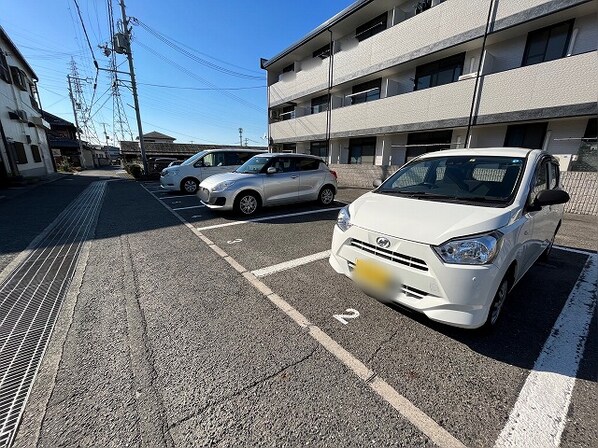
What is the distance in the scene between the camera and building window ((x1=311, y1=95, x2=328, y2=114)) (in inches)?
594

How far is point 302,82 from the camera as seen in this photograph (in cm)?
1559

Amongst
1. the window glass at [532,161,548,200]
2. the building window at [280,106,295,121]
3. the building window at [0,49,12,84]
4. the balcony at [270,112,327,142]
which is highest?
the building window at [0,49,12,84]

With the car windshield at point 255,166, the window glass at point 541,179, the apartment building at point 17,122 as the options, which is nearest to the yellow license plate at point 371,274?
the window glass at point 541,179

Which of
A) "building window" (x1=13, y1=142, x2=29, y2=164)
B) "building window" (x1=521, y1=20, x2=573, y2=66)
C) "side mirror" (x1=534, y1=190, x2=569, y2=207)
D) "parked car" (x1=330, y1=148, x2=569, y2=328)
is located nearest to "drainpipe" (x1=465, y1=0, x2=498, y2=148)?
"building window" (x1=521, y1=20, x2=573, y2=66)

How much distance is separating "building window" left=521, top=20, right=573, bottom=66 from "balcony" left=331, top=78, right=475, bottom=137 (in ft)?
5.63

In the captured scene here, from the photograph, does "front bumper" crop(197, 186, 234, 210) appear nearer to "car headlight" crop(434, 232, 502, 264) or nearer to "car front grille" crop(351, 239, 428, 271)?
"car front grille" crop(351, 239, 428, 271)

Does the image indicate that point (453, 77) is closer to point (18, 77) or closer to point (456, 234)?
point (456, 234)

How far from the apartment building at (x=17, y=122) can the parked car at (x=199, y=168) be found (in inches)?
347

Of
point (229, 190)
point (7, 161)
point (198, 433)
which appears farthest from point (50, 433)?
point (7, 161)

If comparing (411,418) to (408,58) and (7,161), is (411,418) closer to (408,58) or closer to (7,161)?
(408,58)

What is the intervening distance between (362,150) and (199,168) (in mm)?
8208

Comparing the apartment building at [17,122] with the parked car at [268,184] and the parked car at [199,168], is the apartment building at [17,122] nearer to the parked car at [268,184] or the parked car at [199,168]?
the parked car at [199,168]

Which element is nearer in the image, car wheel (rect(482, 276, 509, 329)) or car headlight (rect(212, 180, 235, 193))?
car wheel (rect(482, 276, 509, 329))

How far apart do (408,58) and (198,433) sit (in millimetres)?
12317
